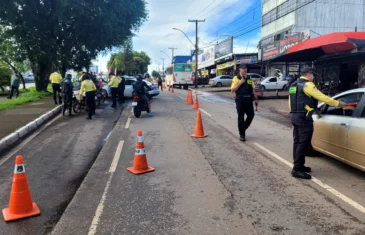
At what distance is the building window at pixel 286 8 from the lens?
39156 mm

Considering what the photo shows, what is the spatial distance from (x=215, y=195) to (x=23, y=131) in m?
7.28

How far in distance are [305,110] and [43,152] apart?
578 centimetres

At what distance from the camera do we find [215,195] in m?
4.96

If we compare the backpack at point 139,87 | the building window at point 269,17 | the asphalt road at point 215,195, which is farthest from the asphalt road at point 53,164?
the building window at point 269,17

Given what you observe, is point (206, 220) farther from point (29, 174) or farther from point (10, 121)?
point (10, 121)

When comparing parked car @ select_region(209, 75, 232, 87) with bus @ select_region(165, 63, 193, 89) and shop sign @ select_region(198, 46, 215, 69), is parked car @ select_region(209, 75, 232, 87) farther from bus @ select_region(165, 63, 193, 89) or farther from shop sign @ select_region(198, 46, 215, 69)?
shop sign @ select_region(198, 46, 215, 69)

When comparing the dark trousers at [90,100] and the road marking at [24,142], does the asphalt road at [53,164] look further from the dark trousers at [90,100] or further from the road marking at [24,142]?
the dark trousers at [90,100]

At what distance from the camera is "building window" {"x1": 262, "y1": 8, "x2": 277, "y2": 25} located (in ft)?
144

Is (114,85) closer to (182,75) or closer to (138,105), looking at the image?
(138,105)

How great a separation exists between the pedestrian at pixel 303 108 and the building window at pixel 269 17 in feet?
134

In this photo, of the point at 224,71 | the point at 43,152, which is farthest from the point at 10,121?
the point at 224,71

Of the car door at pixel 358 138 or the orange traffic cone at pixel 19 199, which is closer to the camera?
the orange traffic cone at pixel 19 199

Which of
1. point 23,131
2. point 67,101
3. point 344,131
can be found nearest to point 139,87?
point 67,101

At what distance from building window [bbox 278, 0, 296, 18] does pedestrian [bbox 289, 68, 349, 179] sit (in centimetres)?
3663
